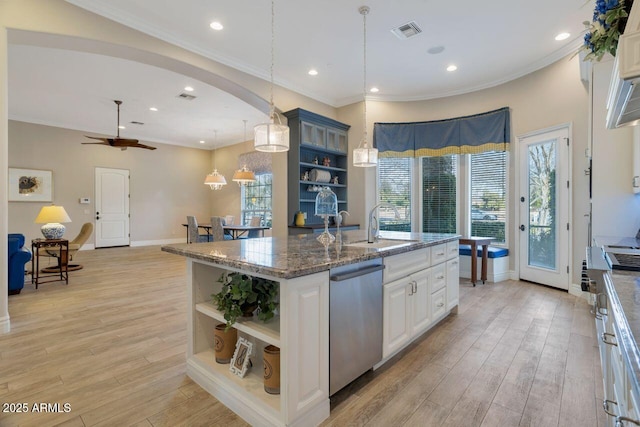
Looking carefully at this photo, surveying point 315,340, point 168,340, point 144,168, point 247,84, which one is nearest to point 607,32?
point 315,340

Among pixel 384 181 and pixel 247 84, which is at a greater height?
pixel 247 84

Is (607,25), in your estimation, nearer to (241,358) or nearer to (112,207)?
(241,358)

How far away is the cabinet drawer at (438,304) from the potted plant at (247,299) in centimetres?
164

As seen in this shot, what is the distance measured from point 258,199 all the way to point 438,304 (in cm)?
726

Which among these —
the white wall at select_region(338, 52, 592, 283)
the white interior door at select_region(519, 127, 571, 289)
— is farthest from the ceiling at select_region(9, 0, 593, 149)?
the white interior door at select_region(519, 127, 571, 289)

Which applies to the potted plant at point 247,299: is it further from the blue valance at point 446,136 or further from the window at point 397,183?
the blue valance at point 446,136

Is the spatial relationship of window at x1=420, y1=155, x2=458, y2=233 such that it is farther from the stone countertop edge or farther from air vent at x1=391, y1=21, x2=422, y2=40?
the stone countertop edge

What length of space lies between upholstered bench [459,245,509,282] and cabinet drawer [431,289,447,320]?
2339 millimetres

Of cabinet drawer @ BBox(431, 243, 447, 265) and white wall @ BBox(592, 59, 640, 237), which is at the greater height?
white wall @ BBox(592, 59, 640, 237)

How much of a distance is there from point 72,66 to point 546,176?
289 inches

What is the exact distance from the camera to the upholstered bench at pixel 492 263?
16.1 ft

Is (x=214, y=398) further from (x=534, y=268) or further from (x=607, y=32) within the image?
(x=534, y=268)

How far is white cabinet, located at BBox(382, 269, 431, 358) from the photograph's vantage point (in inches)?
88.0

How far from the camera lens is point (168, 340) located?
280cm
